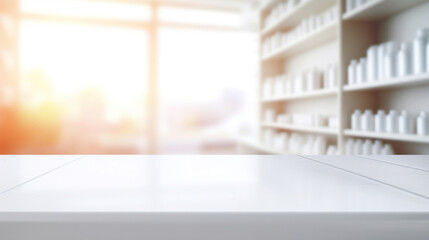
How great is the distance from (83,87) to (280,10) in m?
3.65

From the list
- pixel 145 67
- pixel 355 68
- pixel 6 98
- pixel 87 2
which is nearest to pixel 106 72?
pixel 145 67

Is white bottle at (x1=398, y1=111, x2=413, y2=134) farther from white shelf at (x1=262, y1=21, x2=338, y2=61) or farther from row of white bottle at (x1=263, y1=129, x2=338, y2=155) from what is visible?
white shelf at (x1=262, y1=21, x2=338, y2=61)

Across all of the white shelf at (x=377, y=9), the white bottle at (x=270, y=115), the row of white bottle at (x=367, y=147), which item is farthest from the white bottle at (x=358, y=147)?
the white bottle at (x=270, y=115)

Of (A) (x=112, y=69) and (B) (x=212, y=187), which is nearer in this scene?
(B) (x=212, y=187)

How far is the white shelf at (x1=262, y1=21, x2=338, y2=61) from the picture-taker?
2768mm

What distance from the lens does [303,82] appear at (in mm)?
3205

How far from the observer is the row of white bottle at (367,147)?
2.14 meters

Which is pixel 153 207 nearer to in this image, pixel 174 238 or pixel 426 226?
pixel 174 238

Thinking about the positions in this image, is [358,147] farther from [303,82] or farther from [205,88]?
[205,88]

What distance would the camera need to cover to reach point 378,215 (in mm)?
359

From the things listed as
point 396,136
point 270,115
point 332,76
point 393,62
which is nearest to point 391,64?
point 393,62

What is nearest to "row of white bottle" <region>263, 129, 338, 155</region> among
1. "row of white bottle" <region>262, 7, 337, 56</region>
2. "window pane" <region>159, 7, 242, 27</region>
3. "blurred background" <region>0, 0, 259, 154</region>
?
"row of white bottle" <region>262, 7, 337, 56</region>

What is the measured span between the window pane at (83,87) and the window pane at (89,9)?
8.0 inches

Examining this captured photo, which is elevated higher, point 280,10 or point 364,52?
point 280,10
